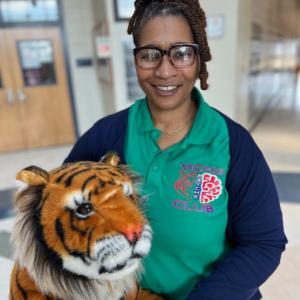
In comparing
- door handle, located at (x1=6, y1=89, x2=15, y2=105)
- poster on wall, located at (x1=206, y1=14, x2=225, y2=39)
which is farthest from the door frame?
poster on wall, located at (x1=206, y1=14, x2=225, y2=39)

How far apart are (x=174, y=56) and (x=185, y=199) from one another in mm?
385

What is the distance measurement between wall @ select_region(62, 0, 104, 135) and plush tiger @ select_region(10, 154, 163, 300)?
14.1ft

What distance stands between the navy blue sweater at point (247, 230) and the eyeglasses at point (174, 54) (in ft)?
0.81

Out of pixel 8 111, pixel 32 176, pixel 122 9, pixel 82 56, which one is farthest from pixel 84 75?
pixel 32 176

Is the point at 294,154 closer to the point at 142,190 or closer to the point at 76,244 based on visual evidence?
the point at 142,190

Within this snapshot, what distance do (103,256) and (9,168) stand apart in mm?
3841

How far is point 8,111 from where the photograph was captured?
455 centimetres

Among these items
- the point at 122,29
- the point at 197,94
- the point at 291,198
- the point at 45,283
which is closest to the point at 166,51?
the point at 197,94

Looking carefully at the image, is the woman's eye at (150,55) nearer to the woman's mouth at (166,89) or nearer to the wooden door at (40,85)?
the woman's mouth at (166,89)

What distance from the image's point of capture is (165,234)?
850 mm

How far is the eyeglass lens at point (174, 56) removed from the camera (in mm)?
819

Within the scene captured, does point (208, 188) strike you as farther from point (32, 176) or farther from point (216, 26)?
point (216, 26)

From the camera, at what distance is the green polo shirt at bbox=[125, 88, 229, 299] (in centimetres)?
82

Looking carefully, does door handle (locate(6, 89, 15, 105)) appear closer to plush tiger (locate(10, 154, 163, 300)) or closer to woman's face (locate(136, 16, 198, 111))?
woman's face (locate(136, 16, 198, 111))
